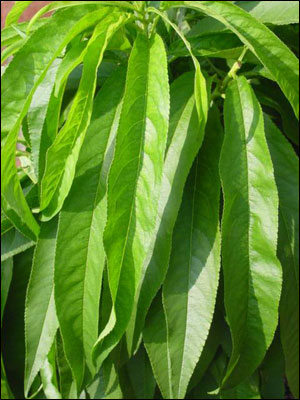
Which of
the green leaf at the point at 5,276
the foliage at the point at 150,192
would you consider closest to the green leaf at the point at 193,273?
the foliage at the point at 150,192

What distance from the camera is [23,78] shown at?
0.55 m

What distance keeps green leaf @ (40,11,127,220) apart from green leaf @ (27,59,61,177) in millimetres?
43

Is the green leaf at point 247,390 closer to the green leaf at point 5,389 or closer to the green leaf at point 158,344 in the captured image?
the green leaf at point 158,344

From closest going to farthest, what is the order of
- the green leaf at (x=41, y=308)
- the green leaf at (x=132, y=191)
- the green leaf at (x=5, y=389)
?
the green leaf at (x=132, y=191) → the green leaf at (x=41, y=308) → the green leaf at (x=5, y=389)

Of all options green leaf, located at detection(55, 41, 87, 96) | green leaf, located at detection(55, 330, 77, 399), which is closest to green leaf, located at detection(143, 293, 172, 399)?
green leaf, located at detection(55, 330, 77, 399)

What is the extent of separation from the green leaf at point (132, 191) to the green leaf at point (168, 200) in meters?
0.03

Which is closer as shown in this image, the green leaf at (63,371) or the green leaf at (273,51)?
the green leaf at (273,51)

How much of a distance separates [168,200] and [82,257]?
10 cm

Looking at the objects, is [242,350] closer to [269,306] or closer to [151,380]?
[269,306]

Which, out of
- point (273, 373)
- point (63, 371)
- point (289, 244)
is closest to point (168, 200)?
point (289, 244)

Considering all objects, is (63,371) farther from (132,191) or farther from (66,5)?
(66,5)

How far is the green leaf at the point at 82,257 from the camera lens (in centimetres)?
57

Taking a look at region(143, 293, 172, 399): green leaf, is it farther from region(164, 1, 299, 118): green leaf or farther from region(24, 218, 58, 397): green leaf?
region(164, 1, 299, 118): green leaf

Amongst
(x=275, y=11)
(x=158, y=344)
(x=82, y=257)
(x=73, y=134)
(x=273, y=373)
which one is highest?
(x=275, y=11)
